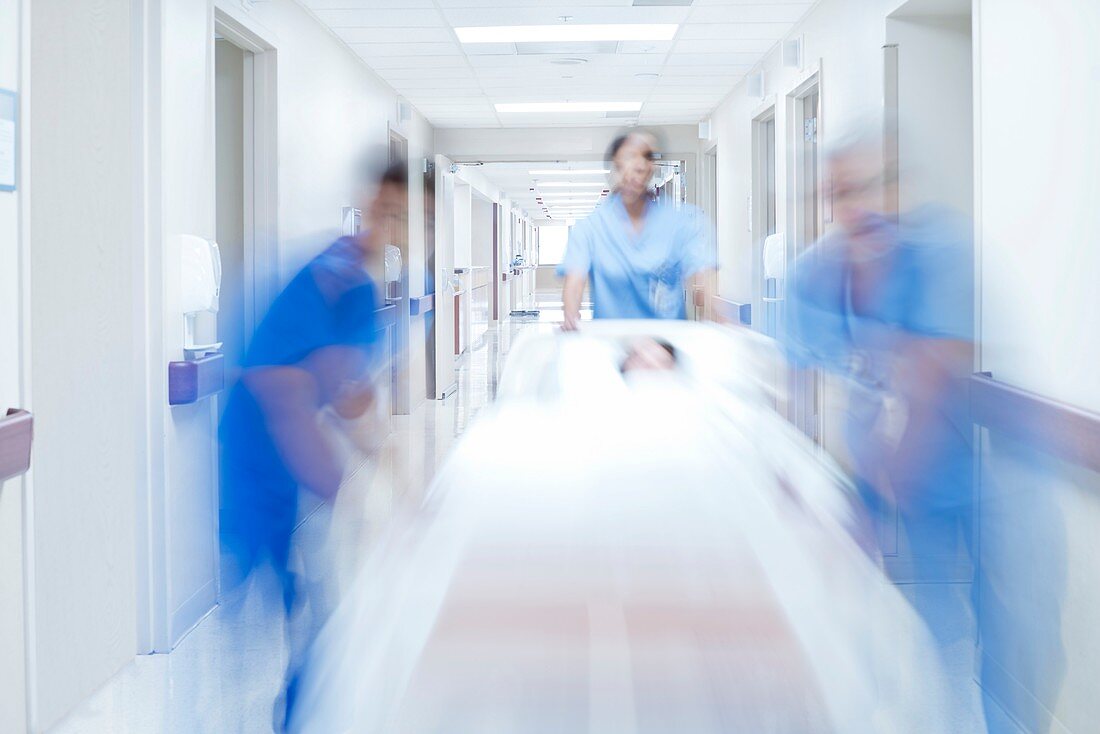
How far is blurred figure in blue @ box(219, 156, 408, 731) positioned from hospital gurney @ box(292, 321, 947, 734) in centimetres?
60

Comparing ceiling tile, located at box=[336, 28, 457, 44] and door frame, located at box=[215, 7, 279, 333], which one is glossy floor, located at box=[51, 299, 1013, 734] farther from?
ceiling tile, located at box=[336, 28, 457, 44]

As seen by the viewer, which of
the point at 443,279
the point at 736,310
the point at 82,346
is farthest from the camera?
the point at 443,279

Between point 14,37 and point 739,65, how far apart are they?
528cm

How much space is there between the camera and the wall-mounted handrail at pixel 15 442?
7.47 ft

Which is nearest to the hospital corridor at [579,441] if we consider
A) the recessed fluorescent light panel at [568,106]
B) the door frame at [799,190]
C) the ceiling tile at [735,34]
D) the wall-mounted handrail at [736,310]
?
the door frame at [799,190]

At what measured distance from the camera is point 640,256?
353 cm

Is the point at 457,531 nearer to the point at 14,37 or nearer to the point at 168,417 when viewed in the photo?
the point at 14,37

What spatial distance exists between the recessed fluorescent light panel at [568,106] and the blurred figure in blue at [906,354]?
5199 mm

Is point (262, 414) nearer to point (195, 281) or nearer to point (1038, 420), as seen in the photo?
point (195, 281)

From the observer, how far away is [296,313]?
249 cm

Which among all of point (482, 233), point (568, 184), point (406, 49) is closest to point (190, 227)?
point (406, 49)

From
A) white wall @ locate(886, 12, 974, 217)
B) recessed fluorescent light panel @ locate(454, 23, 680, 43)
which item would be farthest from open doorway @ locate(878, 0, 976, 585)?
recessed fluorescent light panel @ locate(454, 23, 680, 43)

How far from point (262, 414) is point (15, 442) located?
554mm

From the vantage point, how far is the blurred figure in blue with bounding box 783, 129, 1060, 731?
2.80 metres
